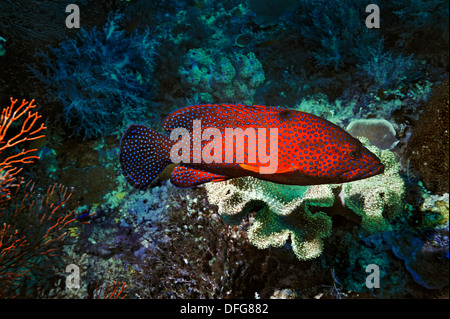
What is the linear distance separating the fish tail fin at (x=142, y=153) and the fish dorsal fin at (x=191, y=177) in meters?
0.17

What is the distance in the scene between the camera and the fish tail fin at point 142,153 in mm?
2412

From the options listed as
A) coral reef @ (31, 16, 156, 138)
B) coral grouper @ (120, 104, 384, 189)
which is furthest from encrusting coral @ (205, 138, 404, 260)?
coral reef @ (31, 16, 156, 138)

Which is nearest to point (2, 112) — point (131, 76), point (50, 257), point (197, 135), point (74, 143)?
point (74, 143)

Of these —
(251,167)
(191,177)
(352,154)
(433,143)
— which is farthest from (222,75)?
(433,143)

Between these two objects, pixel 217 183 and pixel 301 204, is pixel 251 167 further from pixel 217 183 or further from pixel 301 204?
pixel 301 204

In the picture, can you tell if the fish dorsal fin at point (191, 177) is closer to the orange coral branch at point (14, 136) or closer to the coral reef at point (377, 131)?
the orange coral branch at point (14, 136)

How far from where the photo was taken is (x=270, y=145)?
212cm

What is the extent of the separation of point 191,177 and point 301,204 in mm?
1398

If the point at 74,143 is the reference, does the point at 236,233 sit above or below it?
below

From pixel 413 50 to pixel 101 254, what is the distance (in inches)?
241

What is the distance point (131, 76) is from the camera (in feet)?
15.1

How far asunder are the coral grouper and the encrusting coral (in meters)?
0.77

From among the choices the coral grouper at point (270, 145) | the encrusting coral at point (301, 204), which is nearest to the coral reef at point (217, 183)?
the encrusting coral at point (301, 204)
